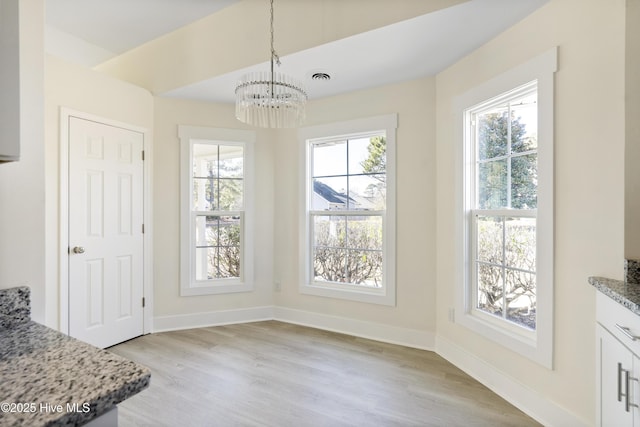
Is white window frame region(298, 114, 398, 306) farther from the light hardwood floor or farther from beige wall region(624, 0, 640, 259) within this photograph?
beige wall region(624, 0, 640, 259)

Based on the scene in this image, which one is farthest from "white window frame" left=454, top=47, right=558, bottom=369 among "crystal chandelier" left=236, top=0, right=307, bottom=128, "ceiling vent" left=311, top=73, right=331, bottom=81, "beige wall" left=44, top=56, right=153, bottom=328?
"beige wall" left=44, top=56, right=153, bottom=328

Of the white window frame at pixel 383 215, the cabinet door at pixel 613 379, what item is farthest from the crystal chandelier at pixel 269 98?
the cabinet door at pixel 613 379

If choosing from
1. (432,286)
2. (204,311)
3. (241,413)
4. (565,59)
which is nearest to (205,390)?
(241,413)

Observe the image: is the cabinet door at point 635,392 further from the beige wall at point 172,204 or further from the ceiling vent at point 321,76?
the beige wall at point 172,204

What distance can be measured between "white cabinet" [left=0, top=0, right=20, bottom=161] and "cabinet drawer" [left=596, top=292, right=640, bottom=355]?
2056 mm

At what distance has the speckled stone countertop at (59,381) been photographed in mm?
602

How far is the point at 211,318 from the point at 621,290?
3372 millimetres

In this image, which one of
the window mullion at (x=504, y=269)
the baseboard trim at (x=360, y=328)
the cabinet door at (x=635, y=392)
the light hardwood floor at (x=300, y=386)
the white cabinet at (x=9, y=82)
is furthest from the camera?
the baseboard trim at (x=360, y=328)

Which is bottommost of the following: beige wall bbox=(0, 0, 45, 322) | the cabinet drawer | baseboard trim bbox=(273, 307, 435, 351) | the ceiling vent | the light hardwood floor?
the light hardwood floor

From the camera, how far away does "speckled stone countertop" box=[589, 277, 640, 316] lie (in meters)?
1.19

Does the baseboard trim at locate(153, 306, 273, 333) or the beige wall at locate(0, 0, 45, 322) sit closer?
the beige wall at locate(0, 0, 45, 322)

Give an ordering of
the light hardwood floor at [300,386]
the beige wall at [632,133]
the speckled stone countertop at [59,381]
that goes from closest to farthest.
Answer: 1. the speckled stone countertop at [59,381]
2. the beige wall at [632,133]
3. the light hardwood floor at [300,386]

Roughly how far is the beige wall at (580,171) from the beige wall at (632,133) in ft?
0.09

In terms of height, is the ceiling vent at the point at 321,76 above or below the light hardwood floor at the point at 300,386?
above
